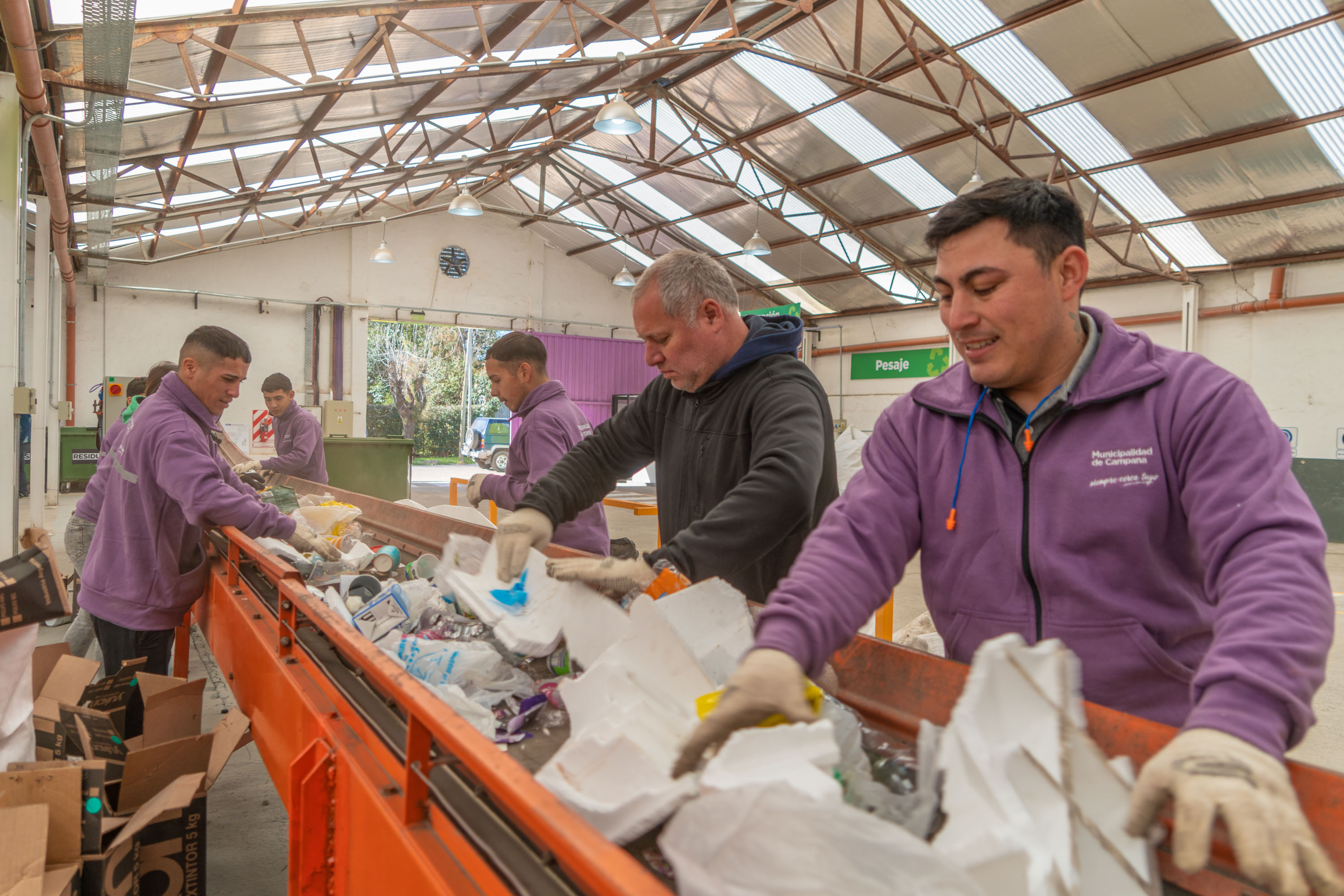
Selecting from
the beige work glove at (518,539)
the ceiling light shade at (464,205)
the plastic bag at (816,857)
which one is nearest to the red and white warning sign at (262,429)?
the ceiling light shade at (464,205)

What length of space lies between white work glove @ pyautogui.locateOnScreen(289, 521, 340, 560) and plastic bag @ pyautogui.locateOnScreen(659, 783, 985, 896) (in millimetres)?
2075

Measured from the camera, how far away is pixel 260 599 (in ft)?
6.97

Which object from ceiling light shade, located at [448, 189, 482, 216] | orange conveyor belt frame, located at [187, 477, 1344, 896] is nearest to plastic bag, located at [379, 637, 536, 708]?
orange conveyor belt frame, located at [187, 477, 1344, 896]

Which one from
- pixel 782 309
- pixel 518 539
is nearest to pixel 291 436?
pixel 518 539

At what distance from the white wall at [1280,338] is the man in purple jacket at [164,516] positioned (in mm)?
7091

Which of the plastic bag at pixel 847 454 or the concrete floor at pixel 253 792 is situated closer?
the concrete floor at pixel 253 792

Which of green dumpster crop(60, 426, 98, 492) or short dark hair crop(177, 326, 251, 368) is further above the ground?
short dark hair crop(177, 326, 251, 368)

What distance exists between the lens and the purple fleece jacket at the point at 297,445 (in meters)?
4.74

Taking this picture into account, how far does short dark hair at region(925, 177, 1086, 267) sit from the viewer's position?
3.50 ft

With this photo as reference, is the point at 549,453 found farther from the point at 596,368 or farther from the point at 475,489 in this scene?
the point at 596,368

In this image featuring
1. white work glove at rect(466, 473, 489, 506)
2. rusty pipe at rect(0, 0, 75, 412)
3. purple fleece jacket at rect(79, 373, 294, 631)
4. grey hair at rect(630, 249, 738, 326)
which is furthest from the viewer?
rusty pipe at rect(0, 0, 75, 412)

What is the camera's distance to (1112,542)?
1014 millimetres

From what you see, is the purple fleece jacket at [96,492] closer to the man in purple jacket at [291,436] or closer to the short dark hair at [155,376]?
the short dark hair at [155,376]

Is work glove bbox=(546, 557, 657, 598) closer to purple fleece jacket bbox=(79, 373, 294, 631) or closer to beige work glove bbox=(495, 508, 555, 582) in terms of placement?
beige work glove bbox=(495, 508, 555, 582)
